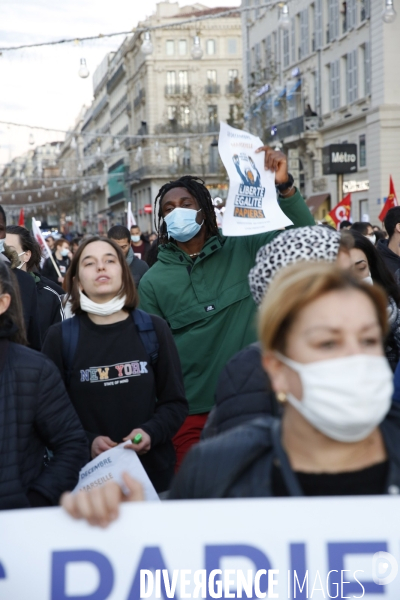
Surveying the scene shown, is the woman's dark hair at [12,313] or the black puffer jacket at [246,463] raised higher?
the woman's dark hair at [12,313]

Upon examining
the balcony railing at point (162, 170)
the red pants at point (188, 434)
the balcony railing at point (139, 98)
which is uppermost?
the balcony railing at point (139, 98)

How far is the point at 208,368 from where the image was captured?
4.79 metres

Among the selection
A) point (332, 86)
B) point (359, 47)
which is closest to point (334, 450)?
point (359, 47)

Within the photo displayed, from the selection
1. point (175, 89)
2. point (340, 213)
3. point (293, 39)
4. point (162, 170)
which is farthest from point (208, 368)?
point (175, 89)

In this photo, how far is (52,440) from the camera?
3.56 meters

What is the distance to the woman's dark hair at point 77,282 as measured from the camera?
4.48 m

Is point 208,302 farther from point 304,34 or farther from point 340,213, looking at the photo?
point 304,34

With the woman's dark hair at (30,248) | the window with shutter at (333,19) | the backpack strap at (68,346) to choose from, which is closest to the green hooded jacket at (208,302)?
the backpack strap at (68,346)

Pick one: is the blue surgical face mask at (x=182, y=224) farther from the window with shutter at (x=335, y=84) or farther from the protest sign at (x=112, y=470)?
the window with shutter at (x=335, y=84)

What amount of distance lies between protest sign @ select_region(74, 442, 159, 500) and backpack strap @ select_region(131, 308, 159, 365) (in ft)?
1.81

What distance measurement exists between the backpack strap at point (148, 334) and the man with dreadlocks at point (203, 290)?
0.44 meters

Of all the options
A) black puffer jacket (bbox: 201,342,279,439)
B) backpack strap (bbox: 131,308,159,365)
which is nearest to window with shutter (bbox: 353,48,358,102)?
backpack strap (bbox: 131,308,159,365)

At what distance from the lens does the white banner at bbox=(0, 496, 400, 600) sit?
7.80ft

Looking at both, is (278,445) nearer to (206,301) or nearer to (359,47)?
(206,301)
